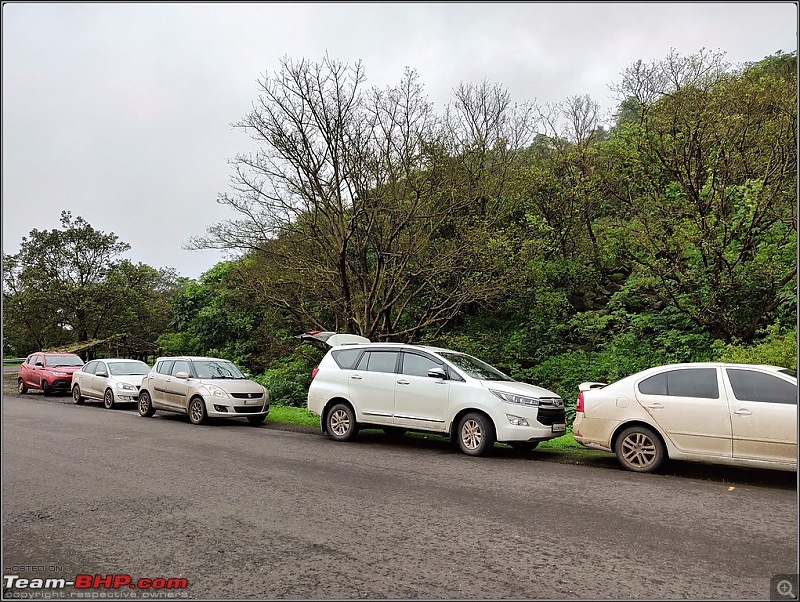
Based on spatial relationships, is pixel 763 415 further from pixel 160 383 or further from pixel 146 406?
pixel 146 406

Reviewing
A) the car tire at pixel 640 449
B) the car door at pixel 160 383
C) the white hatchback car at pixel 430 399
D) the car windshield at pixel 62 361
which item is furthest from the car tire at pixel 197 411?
the car windshield at pixel 62 361

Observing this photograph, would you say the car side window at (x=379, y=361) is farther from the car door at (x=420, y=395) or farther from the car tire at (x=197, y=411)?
the car tire at (x=197, y=411)

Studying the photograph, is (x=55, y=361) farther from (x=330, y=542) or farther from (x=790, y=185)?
(x=790, y=185)

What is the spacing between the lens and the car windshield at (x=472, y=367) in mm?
10834

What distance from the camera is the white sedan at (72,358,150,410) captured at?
18219mm

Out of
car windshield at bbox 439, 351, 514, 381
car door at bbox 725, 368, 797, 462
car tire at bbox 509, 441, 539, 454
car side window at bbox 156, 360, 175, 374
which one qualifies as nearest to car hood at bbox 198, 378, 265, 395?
car side window at bbox 156, 360, 175, 374

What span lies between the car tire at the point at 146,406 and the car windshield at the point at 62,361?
398 inches

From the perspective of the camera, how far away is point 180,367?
15.5m

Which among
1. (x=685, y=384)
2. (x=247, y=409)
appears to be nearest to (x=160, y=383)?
(x=247, y=409)

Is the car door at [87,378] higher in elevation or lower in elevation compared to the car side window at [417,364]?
lower

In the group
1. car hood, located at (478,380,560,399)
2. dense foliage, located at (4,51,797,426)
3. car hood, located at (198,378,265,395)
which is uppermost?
dense foliage, located at (4,51,797,426)

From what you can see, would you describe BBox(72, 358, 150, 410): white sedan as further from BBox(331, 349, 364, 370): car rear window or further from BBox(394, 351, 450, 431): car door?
BBox(394, 351, 450, 431): car door

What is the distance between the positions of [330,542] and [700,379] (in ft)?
19.8

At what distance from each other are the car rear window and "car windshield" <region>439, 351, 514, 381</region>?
5.79ft
